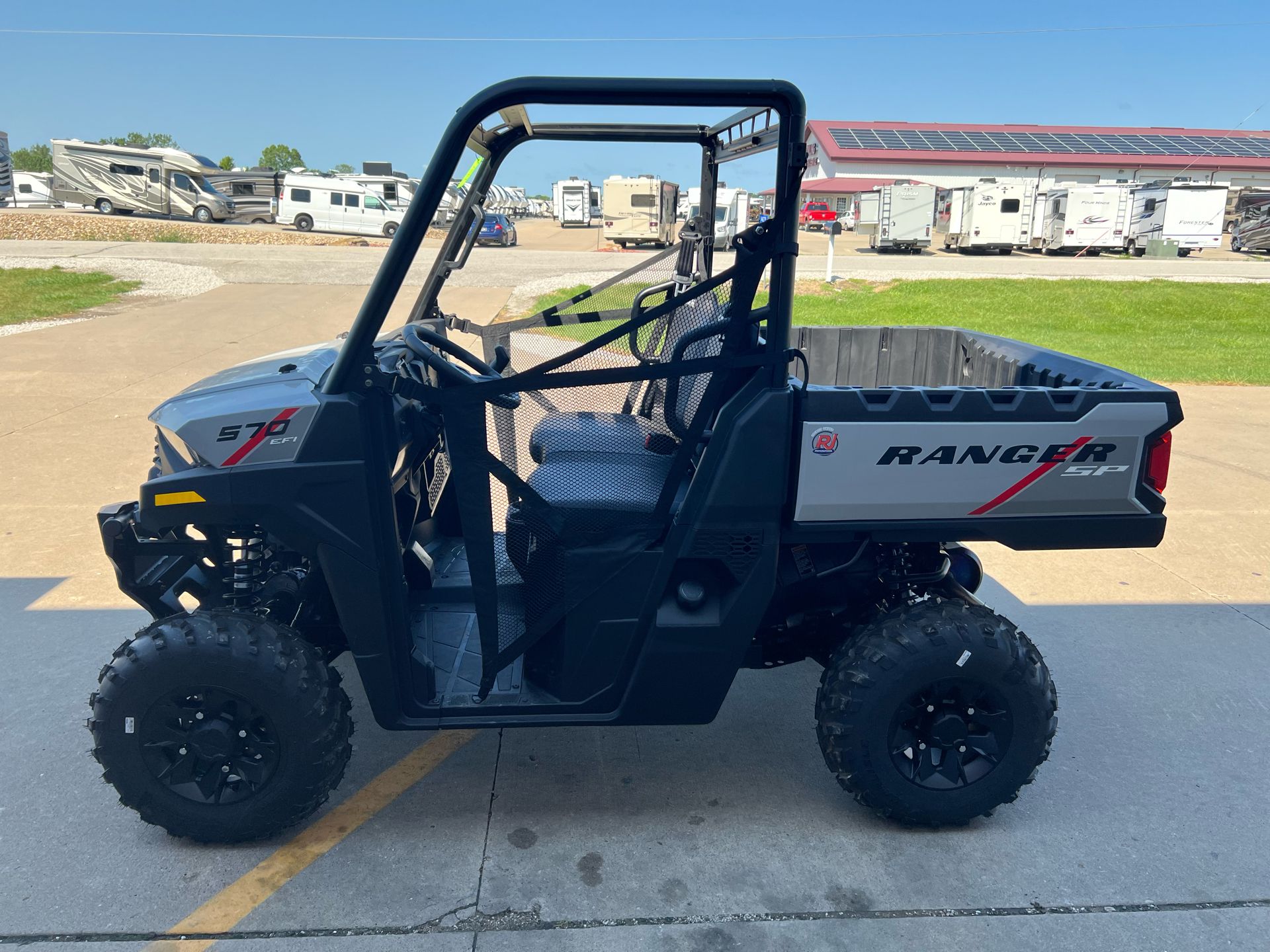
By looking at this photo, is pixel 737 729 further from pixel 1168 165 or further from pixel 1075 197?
pixel 1168 165

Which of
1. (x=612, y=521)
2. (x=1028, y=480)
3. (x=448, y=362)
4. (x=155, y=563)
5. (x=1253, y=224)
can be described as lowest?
(x=155, y=563)

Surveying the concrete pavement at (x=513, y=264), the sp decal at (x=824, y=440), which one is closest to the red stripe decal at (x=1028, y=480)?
the sp decal at (x=824, y=440)

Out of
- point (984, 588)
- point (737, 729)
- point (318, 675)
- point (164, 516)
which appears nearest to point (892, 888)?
point (737, 729)

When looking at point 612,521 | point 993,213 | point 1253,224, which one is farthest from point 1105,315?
point 1253,224

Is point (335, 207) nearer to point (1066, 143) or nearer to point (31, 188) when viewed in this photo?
point (31, 188)

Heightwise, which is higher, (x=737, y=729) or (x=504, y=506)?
(x=504, y=506)

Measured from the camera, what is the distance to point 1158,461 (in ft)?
9.73

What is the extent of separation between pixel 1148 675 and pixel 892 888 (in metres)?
2.02

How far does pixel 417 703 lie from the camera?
2.98m

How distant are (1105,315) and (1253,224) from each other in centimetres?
2419

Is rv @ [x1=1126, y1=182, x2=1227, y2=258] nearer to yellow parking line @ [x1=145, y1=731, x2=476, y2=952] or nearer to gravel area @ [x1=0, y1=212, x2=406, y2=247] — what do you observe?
gravel area @ [x1=0, y1=212, x2=406, y2=247]

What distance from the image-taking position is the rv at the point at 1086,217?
32.9m

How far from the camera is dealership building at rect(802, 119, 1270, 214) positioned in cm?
5259

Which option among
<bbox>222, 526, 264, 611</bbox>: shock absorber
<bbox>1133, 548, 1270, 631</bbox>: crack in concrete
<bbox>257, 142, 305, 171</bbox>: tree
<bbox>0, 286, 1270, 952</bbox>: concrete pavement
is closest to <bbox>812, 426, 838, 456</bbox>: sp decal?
<bbox>0, 286, 1270, 952</bbox>: concrete pavement
